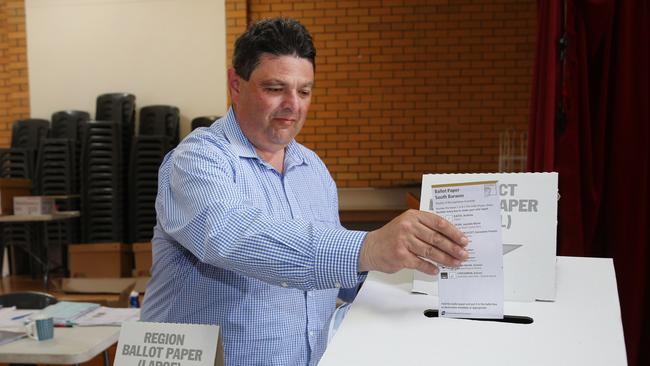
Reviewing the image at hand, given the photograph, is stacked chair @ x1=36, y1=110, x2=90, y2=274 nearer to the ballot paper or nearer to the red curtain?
the red curtain

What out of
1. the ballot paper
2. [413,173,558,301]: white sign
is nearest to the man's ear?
[413,173,558,301]: white sign

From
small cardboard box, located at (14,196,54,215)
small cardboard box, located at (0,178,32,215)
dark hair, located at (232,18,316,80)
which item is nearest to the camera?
dark hair, located at (232,18,316,80)

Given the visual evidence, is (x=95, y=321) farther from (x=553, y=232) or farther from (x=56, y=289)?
(x=56, y=289)

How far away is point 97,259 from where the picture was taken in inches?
219

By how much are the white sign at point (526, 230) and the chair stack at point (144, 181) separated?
4.99 metres

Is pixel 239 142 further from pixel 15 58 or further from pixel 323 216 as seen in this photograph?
pixel 15 58

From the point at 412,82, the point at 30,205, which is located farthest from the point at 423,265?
the point at 412,82

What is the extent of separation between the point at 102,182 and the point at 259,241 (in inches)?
201

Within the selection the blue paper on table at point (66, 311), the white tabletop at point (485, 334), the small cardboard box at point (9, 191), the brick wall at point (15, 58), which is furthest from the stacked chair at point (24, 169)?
the white tabletop at point (485, 334)

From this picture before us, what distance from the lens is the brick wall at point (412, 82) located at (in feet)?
20.0

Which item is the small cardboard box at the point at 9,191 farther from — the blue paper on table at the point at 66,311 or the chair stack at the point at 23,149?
the blue paper on table at the point at 66,311

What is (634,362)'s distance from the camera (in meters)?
2.08

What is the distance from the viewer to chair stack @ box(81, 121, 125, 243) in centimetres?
560

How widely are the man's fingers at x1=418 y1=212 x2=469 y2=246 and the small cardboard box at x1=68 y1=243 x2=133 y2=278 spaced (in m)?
5.19
